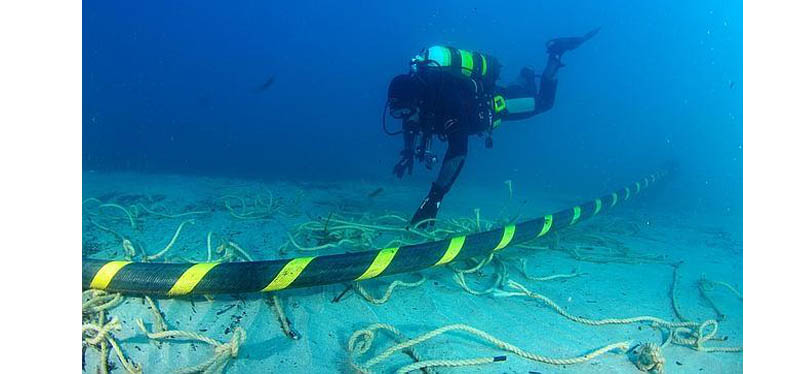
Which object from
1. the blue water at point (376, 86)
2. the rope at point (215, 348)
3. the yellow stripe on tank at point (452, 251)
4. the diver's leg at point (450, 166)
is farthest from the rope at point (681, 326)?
the blue water at point (376, 86)

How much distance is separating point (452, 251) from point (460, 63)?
3.35 m

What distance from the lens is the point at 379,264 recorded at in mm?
2211

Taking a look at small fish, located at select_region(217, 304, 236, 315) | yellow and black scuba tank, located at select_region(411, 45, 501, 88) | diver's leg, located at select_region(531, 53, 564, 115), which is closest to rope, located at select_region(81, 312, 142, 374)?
small fish, located at select_region(217, 304, 236, 315)

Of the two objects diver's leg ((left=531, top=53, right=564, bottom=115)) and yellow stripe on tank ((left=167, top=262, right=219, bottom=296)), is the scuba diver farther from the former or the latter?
diver's leg ((left=531, top=53, right=564, bottom=115))

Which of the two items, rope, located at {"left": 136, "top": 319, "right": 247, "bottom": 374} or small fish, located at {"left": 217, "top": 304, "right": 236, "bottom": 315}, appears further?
small fish, located at {"left": 217, "top": 304, "right": 236, "bottom": 315}

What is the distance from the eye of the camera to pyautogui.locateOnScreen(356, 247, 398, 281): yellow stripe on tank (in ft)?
7.15

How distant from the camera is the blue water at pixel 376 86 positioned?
2433 centimetres

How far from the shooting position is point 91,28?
5675 cm

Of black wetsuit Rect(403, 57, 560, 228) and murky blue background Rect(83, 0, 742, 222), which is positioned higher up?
murky blue background Rect(83, 0, 742, 222)

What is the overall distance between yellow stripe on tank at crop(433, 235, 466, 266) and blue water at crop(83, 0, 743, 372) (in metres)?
13.7

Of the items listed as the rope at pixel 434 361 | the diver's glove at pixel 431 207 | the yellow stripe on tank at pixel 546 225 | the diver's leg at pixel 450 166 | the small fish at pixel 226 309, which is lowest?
the rope at pixel 434 361

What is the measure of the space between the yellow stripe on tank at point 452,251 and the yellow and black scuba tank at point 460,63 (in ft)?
7.99

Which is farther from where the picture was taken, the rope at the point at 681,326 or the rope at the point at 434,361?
the rope at the point at 681,326

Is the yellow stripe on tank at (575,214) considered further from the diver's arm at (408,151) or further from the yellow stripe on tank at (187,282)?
the yellow stripe on tank at (187,282)
